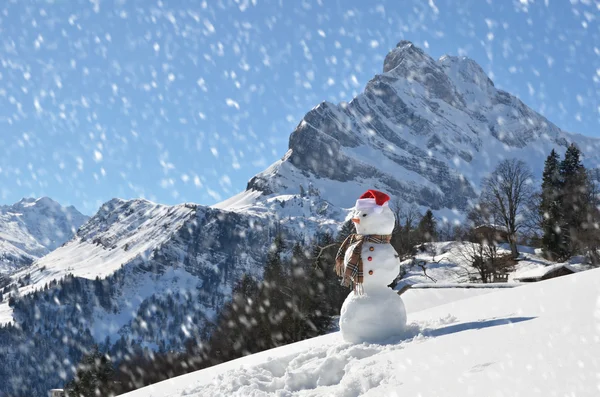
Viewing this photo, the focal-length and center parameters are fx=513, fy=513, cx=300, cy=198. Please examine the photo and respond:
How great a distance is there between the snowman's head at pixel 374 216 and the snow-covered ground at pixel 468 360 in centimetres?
145

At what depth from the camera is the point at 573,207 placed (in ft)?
124

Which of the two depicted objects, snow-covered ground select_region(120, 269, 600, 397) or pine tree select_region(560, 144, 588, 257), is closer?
snow-covered ground select_region(120, 269, 600, 397)

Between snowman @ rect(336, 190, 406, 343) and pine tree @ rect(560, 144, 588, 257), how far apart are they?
1154 inches

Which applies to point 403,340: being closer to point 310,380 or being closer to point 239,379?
point 310,380

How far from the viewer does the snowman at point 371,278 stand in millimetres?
6734

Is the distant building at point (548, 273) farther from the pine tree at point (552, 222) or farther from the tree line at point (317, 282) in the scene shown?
the pine tree at point (552, 222)

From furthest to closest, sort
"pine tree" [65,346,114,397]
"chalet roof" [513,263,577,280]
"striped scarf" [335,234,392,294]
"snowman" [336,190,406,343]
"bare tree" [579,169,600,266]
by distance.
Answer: "pine tree" [65,346,114,397]
"bare tree" [579,169,600,266]
"chalet roof" [513,263,577,280]
"striped scarf" [335,234,392,294]
"snowman" [336,190,406,343]

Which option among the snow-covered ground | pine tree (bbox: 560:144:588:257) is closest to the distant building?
pine tree (bbox: 560:144:588:257)

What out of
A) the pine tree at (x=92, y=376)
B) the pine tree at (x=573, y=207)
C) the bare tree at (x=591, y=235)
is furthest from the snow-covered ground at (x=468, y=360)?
the pine tree at (x=92, y=376)

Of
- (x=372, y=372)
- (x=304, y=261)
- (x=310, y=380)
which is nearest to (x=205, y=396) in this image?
(x=310, y=380)

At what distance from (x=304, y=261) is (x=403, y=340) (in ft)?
119

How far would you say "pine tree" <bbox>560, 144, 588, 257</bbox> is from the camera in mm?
35594

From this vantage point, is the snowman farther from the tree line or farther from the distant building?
the tree line

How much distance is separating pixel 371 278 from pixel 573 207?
36.4 metres
